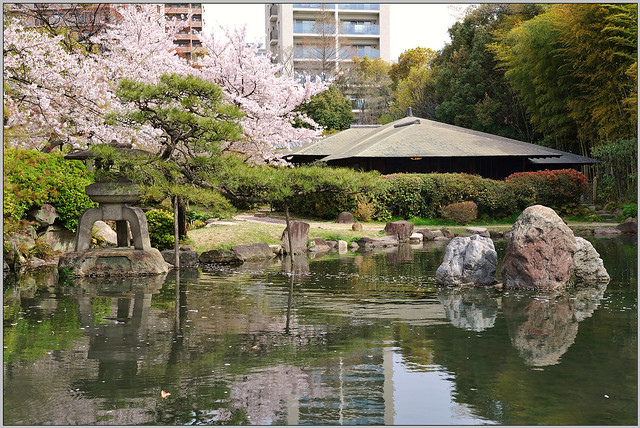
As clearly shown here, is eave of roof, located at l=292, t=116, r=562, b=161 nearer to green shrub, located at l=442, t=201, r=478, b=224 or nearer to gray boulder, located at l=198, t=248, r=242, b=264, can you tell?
green shrub, located at l=442, t=201, r=478, b=224

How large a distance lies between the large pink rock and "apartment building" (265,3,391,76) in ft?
160

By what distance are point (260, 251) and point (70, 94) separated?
5.44 m

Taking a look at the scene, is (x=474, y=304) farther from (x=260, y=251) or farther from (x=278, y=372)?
(x=260, y=251)

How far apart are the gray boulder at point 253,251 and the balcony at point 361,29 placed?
51.1 meters

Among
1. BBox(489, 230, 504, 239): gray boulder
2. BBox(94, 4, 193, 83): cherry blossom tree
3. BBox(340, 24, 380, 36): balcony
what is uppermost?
BBox(340, 24, 380, 36): balcony

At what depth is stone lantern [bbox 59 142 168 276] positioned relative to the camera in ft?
41.7

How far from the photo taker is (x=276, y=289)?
1111 cm

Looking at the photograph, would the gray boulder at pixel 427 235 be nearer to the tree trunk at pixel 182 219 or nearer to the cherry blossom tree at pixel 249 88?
the cherry blossom tree at pixel 249 88

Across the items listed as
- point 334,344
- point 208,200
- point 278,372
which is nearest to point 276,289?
point 208,200

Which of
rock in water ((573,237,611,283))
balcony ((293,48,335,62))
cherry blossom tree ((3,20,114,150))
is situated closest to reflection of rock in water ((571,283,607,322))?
rock in water ((573,237,611,283))

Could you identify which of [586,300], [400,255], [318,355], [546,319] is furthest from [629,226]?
[318,355]

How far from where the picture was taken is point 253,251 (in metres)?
16.4

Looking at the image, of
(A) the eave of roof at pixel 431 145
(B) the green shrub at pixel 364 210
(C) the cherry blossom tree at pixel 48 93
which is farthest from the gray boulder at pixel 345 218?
(C) the cherry blossom tree at pixel 48 93

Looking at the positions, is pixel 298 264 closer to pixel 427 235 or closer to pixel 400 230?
pixel 400 230
